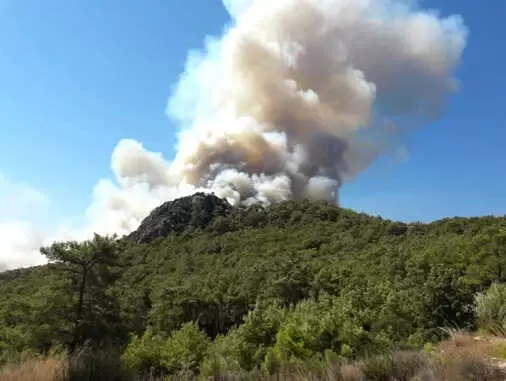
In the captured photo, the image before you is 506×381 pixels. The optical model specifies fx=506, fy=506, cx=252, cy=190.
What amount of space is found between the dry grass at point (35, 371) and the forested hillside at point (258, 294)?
6.22 feet

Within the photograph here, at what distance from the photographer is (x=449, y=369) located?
6.22m

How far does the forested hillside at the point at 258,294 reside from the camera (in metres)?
18.3

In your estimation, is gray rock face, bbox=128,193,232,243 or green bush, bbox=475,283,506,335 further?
gray rock face, bbox=128,193,232,243

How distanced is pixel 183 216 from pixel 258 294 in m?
A: 97.2

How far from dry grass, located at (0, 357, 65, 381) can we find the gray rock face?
145 metres

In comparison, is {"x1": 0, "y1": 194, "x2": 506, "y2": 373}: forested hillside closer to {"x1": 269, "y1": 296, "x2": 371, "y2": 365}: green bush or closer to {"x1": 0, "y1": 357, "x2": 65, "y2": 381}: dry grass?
{"x1": 269, "y1": 296, "x2": 371, "y2": 365}: green bush

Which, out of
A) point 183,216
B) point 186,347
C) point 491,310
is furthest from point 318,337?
point 183,216

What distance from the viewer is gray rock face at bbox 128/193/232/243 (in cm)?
15150

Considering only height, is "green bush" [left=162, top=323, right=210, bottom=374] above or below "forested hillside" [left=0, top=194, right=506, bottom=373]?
below

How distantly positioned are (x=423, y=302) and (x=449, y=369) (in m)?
18.2

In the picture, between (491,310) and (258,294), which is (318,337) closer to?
(491,310)

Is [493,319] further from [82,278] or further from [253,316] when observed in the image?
[82,278]

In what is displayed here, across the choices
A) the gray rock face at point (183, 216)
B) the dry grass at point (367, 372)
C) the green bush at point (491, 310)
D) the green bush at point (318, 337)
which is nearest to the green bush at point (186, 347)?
the green bush at point (318, 337)

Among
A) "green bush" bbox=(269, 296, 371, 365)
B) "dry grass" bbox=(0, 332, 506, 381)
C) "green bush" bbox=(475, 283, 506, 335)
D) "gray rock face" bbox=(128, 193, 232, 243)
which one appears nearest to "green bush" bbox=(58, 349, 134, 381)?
"dry grass" bbox=(0, 332, 506, 381)
